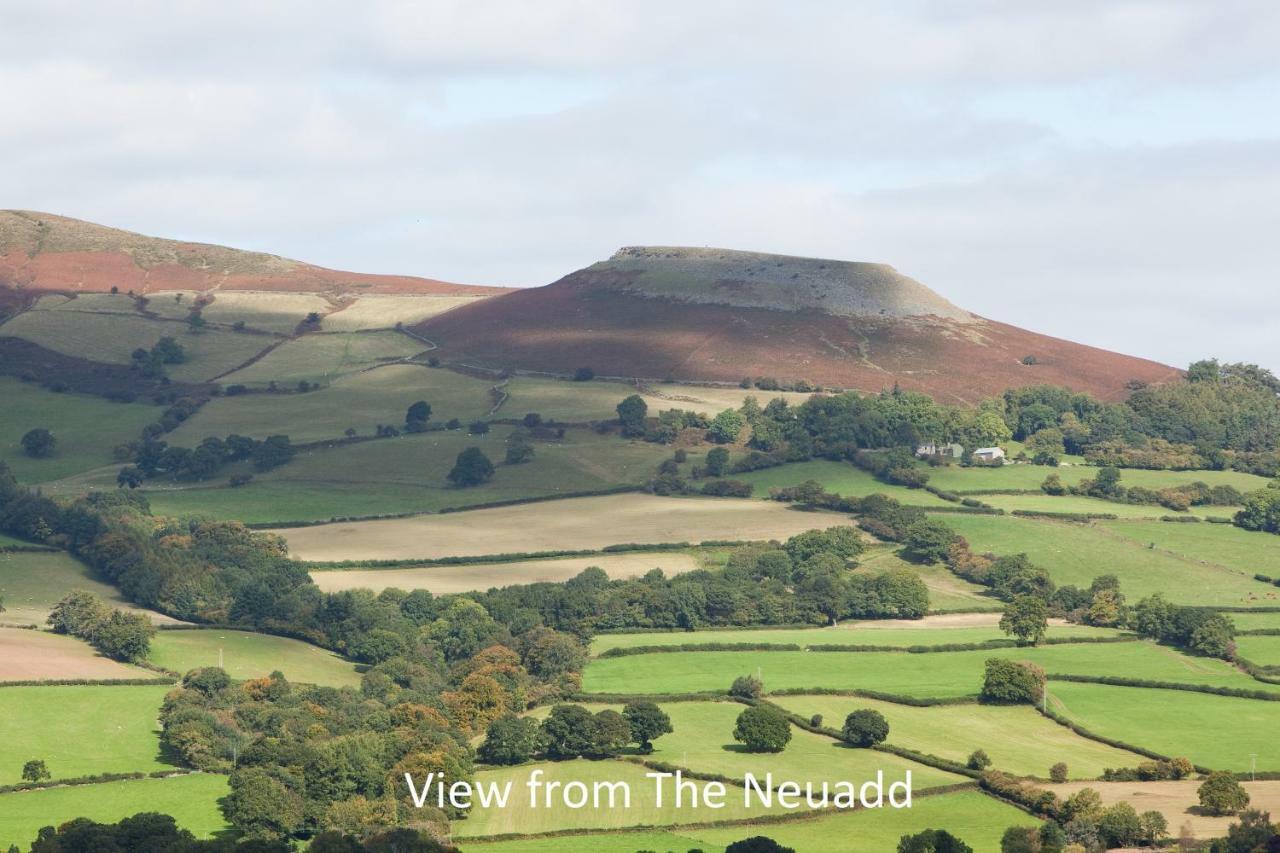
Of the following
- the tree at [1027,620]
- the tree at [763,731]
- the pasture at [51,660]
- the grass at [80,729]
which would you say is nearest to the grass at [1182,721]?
the tree at [1027,620]

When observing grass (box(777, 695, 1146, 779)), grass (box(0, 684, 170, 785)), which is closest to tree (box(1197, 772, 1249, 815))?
grass (box(777, 695, 1146, 779))

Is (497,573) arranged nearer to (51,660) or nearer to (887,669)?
(887,669)

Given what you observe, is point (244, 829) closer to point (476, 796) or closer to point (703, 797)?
point (476, 796)

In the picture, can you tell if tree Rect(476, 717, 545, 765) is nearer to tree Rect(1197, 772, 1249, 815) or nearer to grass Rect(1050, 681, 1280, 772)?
grass Rect(1050, 681, 1280, 772)

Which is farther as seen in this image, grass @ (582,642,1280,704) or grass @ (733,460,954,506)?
grass @ (733,460,954,506)

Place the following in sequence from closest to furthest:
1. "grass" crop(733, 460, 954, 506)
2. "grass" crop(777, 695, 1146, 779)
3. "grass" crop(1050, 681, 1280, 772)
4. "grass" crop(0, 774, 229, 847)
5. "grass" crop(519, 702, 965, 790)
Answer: "grass" crop(0, 774, 229, 847), "grass" crop(519, 702, 965, 790), "grass" crop(777, 695, 1146, 779), "grass" crop(1050, 681, 1280, 772), "grass" crop(733, 460, 954, 506)

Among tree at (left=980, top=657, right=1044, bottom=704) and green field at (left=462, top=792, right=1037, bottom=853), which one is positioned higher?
tree at (left=980, top=657, right=1044, bottom=704)

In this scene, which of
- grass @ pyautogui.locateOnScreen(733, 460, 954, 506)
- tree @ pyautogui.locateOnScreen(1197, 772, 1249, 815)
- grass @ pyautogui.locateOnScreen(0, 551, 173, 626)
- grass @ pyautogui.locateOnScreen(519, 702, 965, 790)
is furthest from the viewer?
grass @ pyautogui.locateOnScreen(733, 460, 954, 506)
